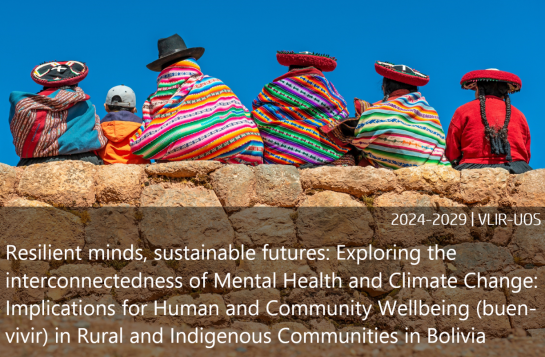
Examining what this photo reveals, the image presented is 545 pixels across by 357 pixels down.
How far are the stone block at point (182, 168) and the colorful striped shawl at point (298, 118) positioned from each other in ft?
2.30

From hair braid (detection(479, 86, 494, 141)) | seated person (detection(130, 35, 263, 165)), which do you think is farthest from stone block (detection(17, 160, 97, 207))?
hair braid (detection(479, 86, 494, 141))

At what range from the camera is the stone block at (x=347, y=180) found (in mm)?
3930

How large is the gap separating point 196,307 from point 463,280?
5.83 ft

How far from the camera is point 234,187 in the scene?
12.5ft

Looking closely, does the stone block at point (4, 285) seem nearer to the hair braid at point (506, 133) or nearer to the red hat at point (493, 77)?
the hair braid at point (506, 133)

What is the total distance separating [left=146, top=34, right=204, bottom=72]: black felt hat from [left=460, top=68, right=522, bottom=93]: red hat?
222 cm

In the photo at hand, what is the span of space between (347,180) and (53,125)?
217 centimetres

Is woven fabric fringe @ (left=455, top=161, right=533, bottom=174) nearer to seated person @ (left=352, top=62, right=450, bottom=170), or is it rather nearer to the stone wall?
seated person @ (left=352, top=62, right=450, bottom=170)

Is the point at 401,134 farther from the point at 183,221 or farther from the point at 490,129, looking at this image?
the point at 183,221

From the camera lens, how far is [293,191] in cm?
387

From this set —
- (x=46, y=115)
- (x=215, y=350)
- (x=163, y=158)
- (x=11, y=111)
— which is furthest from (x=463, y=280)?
(x=11, y=111)

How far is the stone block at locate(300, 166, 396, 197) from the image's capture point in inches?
155

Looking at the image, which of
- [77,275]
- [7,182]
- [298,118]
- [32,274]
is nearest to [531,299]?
[298,118]

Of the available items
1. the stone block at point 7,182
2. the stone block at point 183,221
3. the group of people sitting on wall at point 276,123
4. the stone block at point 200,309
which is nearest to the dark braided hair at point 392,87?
the group of people sitting on wall at point 276,123
